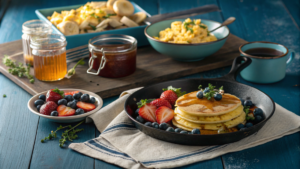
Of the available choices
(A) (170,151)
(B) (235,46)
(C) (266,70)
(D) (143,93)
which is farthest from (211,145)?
(B) (235,46)

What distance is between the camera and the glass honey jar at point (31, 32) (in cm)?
275

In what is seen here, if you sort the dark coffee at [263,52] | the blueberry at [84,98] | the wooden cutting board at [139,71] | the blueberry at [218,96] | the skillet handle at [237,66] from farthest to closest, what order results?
the dark coffee at [263,52] → the wooden cutting board at [139,71] → the skillet handle at [237,66] → the blueberry at [84,98] → the blueberry at [218,96]

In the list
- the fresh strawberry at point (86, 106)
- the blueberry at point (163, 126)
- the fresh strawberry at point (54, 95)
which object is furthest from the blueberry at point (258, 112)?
the fresh strawberry at point (54, 95)

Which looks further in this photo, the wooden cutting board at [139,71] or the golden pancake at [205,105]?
the wooden cutting board at [139,71]

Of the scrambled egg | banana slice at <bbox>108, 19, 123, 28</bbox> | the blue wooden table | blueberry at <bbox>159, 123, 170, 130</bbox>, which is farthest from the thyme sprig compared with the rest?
banana slice at <bbox>108, 19, 123, 28</bbox>

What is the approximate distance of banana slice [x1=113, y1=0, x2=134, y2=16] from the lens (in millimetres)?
3166

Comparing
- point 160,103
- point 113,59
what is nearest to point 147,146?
point 160,103

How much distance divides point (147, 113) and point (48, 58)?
1.03 m

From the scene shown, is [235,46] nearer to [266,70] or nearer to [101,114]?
[266,70]

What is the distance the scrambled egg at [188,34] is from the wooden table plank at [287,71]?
50cm

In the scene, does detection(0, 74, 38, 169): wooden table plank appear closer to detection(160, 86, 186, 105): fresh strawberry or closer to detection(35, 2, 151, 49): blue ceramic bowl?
detection(35, 2, 151, 49): blue ceramic bowl

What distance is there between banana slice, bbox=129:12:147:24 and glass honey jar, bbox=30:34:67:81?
0.89 metres

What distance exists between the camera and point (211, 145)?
177 cm

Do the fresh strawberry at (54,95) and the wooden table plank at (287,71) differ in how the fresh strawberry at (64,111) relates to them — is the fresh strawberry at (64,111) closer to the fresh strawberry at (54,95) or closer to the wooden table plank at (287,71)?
the fresh strawberry at (54,95)
